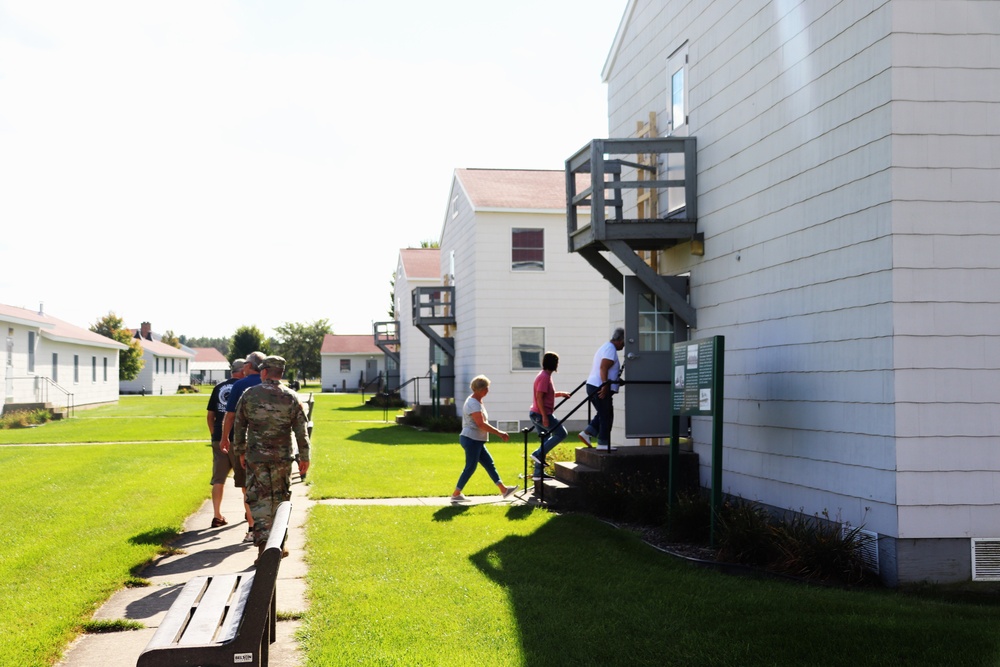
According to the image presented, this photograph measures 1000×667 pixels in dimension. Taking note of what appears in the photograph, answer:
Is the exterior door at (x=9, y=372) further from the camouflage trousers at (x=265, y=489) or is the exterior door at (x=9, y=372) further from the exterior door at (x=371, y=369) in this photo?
the exterior door at (x=371, y=369)

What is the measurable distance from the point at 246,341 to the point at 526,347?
206 ft

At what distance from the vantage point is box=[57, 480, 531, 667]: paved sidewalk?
19.0 ft

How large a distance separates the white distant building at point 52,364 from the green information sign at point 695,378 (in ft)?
91.6

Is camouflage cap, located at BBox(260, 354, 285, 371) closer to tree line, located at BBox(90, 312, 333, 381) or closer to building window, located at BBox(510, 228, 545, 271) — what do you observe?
building window, located at BBox(510, 228, 545, 271)

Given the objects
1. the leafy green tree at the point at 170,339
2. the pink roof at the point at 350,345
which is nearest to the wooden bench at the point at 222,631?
the pink roof at the point at 350,345

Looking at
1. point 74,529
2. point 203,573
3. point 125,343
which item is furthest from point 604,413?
point 125,343

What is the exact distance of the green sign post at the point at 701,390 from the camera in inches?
349

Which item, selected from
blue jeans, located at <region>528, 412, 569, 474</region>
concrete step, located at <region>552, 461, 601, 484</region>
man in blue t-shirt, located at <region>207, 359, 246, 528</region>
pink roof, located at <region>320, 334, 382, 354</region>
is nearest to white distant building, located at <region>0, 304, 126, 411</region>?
man in blue t-shirt, located at <region>207, 359, 246, 528</region>

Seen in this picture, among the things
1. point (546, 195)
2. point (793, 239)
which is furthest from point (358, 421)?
point (793, 239)

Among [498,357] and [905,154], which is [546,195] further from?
[905,154]

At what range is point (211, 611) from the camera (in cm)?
500

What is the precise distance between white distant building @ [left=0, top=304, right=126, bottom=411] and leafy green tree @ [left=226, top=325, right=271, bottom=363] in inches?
1337

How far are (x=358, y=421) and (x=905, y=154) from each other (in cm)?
2696

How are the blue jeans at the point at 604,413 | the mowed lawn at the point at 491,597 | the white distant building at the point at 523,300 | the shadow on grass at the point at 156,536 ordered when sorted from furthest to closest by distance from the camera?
1. the white distant building at the point at 523,300
2. the blue jeans at the point at 604,413
3. the shadow on grass at the point at 156,536
4. the mowed lawn at the point at 491,597
